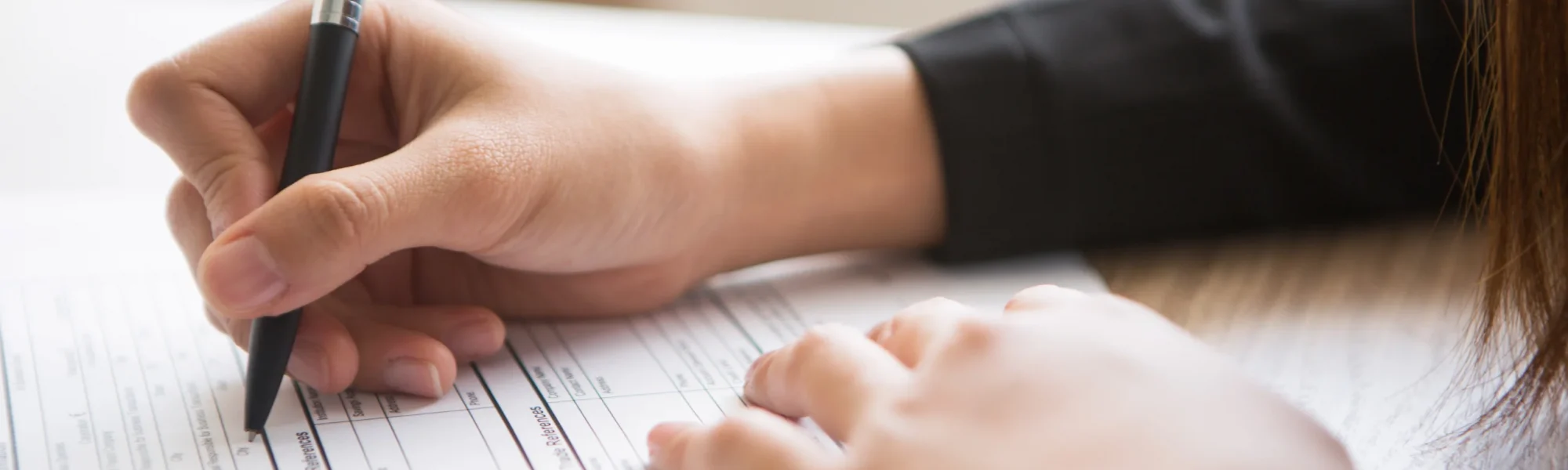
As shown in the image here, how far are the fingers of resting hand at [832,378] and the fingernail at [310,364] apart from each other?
171 mm

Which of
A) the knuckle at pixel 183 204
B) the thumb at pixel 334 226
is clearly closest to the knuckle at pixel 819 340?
the thumb at pixel 334 226

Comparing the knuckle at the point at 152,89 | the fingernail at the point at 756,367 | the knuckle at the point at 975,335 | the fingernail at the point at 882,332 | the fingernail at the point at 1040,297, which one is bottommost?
the fingernail at the point at 756,367

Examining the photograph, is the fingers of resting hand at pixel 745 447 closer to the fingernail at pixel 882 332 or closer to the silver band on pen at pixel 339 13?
the fingernail at pixel 882 332

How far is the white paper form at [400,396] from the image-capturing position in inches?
17.5

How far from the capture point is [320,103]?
49 cm

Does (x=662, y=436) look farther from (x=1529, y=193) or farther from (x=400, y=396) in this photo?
(x=1529, y=193)

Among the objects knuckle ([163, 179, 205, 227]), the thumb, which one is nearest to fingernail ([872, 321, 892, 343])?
the thumb

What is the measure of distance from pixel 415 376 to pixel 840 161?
0.90ft

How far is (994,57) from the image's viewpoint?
68 cm

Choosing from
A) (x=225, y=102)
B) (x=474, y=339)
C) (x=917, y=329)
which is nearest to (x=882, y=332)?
(x=917, y=329)

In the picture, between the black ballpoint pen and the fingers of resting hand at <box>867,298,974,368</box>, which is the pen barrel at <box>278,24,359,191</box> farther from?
the fingers of resting hand at <box>867,298,974,368</box>

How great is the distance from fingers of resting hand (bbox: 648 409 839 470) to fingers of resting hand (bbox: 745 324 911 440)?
12mm

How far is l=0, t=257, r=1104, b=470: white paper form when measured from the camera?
0.44 metres

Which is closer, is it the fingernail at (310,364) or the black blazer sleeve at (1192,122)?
the fingernail at (310,364)
